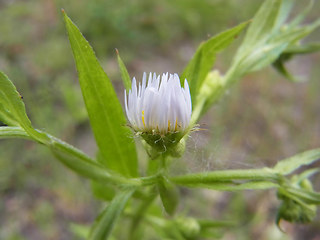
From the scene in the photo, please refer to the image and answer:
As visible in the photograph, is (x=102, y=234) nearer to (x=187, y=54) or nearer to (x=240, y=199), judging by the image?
(x=240, y=199)

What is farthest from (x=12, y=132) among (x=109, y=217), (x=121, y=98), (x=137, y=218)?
(x=121, y=98)

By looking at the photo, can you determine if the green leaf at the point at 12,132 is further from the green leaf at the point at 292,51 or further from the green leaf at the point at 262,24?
the green leaf at the point at 292,51

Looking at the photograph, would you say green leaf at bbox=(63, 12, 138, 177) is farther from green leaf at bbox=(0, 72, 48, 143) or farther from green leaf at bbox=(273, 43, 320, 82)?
green leaf at bbox=(273, 43, 320, 82)

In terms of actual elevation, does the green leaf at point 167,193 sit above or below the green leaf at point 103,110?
below

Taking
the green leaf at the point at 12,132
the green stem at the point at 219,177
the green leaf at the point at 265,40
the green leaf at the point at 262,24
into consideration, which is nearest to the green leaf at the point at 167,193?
the green stem at the point at 219,177

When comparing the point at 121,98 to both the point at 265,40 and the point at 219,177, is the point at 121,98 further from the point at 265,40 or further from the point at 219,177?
the point at 219,177

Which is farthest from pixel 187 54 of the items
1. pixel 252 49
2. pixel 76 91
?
pixel 252 49
